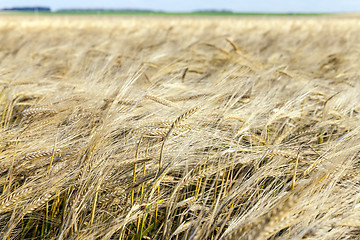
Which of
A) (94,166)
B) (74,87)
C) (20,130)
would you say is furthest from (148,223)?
(74,87)

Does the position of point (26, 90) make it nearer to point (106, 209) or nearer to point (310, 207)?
point (106, 209)

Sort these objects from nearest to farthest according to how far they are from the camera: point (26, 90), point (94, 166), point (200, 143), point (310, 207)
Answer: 1. point (310, 207)
2. point (94, 166)
3. point (200, 143)
4. point (26, 90)

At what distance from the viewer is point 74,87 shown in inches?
58.2

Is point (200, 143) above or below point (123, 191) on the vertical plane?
above

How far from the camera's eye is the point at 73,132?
1.09 metres

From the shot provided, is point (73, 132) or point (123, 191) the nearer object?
point (123, 191)

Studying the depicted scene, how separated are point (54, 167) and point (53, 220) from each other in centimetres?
14

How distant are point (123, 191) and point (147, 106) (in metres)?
0.43

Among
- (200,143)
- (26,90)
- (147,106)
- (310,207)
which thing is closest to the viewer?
(310,207)

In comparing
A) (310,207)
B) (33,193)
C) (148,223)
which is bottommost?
(148,223)

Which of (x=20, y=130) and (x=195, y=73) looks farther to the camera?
(x=195, y=73)

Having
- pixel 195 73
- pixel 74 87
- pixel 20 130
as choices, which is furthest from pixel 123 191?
pixel 195 73

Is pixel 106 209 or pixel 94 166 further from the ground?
pixel 94 166

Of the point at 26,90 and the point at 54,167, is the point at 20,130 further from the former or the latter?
the point at 26,90
